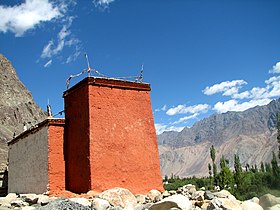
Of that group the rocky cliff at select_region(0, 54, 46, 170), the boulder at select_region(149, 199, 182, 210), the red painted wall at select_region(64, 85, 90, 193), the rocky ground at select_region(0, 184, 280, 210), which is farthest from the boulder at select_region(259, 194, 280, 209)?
the rocky cliff at select_region(0, 54, 46, 170)

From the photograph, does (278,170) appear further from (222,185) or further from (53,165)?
(53,165)

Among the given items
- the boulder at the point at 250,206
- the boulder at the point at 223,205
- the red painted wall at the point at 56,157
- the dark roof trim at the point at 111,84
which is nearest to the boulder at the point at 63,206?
the boulder at the point at 223,205

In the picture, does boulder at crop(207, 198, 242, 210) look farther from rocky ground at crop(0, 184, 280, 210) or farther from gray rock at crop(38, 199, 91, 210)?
gray rock at crop(38, 199, 91, 210)

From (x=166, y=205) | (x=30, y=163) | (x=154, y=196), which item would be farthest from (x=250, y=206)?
(x=30, y=163)

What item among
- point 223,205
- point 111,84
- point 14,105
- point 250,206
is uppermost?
point 14,105

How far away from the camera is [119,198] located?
34.8 feet

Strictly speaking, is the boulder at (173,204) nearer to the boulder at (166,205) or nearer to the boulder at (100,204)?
the boulder at (166,205)

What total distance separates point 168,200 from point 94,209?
7.44 ft

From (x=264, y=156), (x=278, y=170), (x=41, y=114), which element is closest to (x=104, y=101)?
(x=278, y=170)

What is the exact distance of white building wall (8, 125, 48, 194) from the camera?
46.3 feet

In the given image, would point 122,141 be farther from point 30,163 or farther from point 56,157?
point 30,163

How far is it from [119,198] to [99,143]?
9.75ft

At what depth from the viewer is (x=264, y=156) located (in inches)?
5861

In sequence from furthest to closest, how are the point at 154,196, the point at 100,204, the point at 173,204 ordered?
1. the point at 154,196
2. the point at 100,204
3. the point at 173,204
